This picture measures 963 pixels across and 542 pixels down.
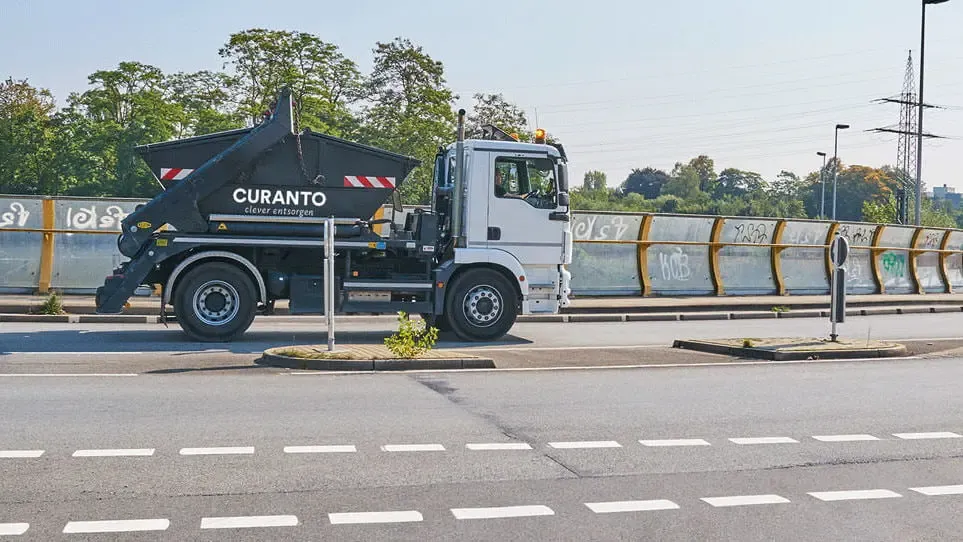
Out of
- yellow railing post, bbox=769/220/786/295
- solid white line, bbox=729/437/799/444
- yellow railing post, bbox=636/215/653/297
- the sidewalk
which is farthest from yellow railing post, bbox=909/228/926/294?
solid white line, bbox=729/437/799/444

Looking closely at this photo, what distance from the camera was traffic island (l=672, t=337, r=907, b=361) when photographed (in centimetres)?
1507

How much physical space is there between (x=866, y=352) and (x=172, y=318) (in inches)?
395

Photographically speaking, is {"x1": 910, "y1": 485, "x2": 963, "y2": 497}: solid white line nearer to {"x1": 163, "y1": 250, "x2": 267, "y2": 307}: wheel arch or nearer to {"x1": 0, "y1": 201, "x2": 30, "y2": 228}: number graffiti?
{"x1": 163, "y1": 250, "x2": 267, "y2": 307}: wheel arch

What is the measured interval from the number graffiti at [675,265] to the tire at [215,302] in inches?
515

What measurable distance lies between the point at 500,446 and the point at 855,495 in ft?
8.27

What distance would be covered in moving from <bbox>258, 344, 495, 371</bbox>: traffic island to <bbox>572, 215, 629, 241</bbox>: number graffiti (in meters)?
12.2

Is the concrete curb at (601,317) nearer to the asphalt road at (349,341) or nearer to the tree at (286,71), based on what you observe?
the asphalt road at (349,341)

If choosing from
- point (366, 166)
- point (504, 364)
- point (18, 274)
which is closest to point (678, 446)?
point (504, 364)

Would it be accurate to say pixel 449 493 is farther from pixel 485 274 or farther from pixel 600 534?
pixel 485 274

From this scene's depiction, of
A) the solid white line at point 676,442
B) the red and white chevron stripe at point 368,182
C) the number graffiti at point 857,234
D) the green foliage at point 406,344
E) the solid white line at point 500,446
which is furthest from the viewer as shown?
the number graffiti at point 857,234

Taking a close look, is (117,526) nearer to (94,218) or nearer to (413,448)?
(413,448)

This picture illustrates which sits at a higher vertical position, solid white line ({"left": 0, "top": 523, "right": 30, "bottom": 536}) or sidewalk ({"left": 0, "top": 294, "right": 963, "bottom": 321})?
sidewalk ({"left": 0, "top": 294, "right": 963, "bottom": 321})

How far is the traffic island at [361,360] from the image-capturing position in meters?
12.8

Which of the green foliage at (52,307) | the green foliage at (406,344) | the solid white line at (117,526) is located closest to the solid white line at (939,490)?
the solid white line at (117,526)
